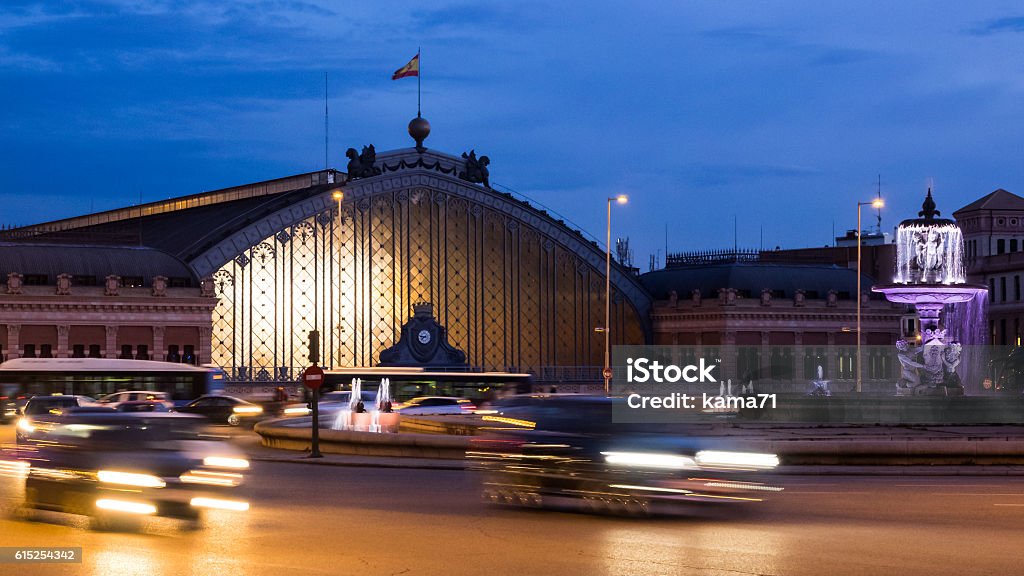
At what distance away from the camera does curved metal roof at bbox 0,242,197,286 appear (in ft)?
320

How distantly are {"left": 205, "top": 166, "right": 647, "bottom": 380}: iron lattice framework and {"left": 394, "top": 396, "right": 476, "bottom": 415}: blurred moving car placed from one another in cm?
3438

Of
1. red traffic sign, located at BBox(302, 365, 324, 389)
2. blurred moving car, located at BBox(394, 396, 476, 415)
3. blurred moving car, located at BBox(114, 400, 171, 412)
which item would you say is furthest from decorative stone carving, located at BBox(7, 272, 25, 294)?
red traffic sign, located at BBox(302, 365, 324, 389)

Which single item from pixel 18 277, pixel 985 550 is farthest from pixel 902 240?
pixel 18 277

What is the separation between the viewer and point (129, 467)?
829 inches

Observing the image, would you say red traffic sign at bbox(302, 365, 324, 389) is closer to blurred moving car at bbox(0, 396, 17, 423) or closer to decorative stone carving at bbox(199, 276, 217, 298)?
blurred moving car at bbox(0, 396, 17, 423)

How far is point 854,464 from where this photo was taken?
116ft

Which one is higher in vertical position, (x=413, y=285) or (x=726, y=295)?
(x=413, y=285)

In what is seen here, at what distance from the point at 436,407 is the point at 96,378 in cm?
2039

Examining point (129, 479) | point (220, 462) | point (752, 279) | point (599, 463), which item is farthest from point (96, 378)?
point (752, 279)

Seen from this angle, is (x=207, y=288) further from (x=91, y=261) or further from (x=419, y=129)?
(x=419, y=129)

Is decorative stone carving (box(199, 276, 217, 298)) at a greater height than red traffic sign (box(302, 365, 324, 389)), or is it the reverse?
decorative stone carving (box(199, 276, 217, 298))

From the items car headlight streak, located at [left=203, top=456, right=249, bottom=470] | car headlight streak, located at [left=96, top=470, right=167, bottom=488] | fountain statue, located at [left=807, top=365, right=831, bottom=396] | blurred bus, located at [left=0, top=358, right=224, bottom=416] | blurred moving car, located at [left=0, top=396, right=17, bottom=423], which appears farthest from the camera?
fountain statue, located at [left=807, top=365, right=831, bottom=396]

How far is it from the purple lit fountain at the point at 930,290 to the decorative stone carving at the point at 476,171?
166 feet

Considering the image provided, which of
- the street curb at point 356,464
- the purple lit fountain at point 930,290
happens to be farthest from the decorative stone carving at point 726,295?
the street curb at point 356,464
